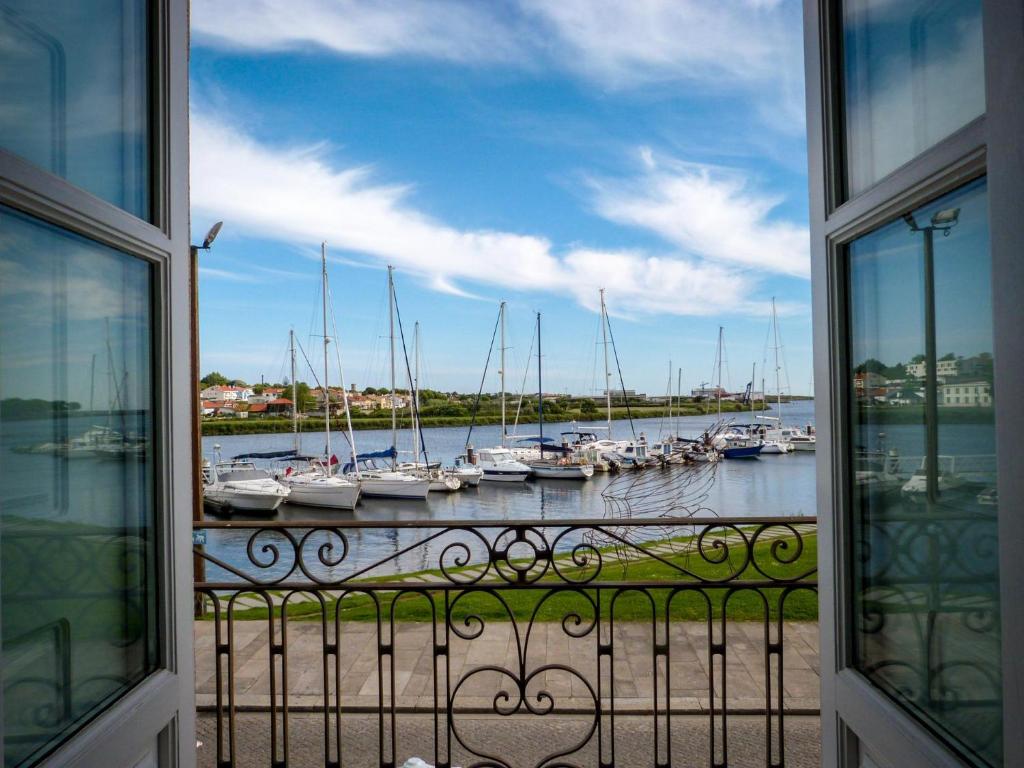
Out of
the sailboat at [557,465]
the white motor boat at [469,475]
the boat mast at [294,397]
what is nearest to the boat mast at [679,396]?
the sailboat at [557,465]

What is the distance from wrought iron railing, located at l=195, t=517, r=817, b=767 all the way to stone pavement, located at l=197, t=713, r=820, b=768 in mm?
12

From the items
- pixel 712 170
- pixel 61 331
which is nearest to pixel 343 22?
pixel 61 331

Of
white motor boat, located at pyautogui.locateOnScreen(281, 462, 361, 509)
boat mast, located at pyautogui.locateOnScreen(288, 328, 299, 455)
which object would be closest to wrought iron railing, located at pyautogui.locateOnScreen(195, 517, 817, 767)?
white motor boat, located at pyautogui.locateOnScreen(281, 462, 361, 509)

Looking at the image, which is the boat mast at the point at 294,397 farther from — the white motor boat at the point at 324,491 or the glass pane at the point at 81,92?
the glass pane at the point at 81,92

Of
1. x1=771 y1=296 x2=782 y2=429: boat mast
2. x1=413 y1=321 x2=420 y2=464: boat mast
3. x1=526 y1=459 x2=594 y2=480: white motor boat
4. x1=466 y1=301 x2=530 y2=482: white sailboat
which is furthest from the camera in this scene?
x1=771 y1=296 x2=782 y2=429: boat mast

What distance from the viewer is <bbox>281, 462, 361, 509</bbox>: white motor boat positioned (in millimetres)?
20266

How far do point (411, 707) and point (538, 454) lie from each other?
2422 centimetres

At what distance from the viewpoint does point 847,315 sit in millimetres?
1110

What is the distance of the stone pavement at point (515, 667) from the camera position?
131 inches

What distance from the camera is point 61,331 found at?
3.03ft

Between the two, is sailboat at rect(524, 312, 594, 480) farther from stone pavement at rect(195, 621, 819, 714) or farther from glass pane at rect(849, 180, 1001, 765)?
glass pane at rect(849, 180, 1001, 765)

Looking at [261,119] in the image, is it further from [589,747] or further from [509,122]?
[589,747]

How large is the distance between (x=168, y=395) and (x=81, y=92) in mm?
475

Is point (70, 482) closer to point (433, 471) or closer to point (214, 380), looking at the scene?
point (433, 471)
